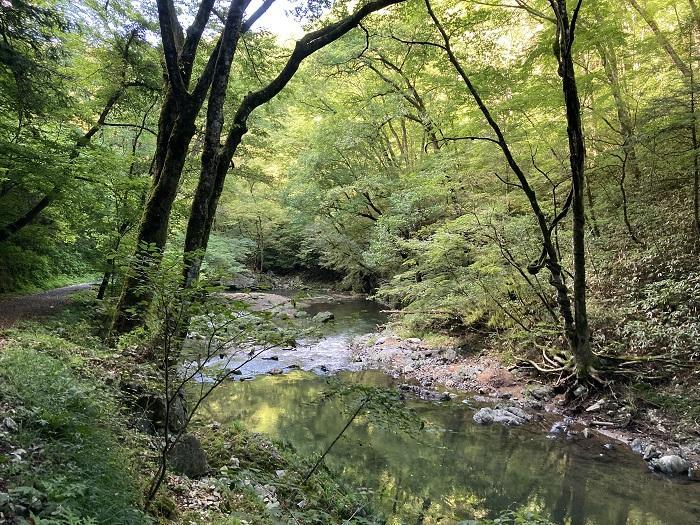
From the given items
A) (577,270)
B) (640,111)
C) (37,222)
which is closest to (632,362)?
(577,270)

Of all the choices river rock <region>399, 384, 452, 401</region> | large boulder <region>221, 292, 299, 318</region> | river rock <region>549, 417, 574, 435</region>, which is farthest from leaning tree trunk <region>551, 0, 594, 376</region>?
large boulder <region>221, 292, 299, 318</region>

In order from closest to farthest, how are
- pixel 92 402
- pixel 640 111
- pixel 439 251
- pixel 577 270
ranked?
pixel 92 402 → pixel 577 270 → pixel 640 111 → pixel 439 251

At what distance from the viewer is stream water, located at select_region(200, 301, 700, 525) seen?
17.3 feet

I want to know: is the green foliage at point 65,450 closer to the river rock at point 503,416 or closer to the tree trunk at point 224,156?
the tree trunk at point 224,156

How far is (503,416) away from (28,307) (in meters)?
11.2

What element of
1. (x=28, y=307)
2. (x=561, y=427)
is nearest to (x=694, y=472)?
(x=561, y=427)

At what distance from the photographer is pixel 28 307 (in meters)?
11.2

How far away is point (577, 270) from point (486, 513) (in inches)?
173

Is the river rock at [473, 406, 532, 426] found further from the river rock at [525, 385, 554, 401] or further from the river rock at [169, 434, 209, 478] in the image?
the river rock at [169, 434, 209, 478]

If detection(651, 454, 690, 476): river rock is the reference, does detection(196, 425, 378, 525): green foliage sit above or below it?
below

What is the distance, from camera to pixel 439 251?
11477 millimetres

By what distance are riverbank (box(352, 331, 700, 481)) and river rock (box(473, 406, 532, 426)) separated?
38 centimetres

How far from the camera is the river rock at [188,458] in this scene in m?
4.32

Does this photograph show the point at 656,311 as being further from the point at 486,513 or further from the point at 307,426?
the point at 307,426
